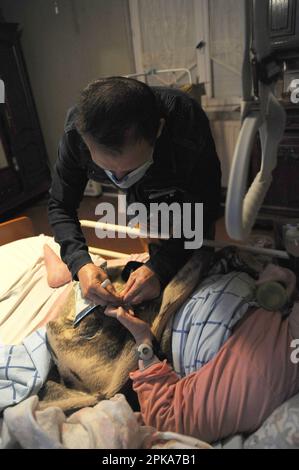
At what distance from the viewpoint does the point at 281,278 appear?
1.07m

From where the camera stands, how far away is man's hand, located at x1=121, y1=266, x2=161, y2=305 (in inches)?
42.0

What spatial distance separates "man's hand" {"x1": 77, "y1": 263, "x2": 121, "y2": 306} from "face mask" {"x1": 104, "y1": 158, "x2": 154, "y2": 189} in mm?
272

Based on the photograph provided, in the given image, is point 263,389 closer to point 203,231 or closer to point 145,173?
point 203,231

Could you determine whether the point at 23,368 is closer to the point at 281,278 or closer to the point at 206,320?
the point at 206,320

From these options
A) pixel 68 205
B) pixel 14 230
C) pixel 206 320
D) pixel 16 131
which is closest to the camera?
pixel 206 320

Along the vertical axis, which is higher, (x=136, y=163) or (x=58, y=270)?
(x=136, y=163)

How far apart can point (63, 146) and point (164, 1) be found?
227 centimetres

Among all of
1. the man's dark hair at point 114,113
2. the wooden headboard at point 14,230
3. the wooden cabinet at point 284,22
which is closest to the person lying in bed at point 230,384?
the man's dark hair at point 114,113

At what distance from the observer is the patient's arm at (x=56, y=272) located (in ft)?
4.99

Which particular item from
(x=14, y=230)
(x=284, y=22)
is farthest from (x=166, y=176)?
(x=284, y=22)

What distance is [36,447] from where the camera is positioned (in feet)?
2.52

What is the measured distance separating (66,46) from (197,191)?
2974 mm

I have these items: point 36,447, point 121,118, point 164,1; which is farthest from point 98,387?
point 164,1
